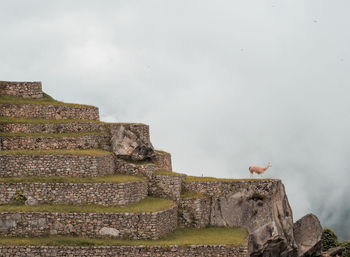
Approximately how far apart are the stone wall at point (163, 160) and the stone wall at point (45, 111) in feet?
21.6

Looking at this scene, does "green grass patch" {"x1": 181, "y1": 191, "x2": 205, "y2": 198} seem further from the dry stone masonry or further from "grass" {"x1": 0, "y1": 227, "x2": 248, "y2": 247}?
"grass" {"x1": 0, "y1": 227, "x2": 248, "y2": 247}

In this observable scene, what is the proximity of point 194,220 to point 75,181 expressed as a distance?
9.94 m

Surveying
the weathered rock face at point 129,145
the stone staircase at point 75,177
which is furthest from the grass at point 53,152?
the weathered rock face at point 129,145

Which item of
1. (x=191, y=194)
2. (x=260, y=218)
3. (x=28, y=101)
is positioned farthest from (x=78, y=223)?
(x=260, y=218)

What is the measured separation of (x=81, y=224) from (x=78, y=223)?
21cm

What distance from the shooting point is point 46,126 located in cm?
4322

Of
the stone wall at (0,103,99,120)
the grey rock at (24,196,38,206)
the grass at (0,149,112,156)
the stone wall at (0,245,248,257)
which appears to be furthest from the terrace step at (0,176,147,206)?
the stone wall at (0,103,99,120)

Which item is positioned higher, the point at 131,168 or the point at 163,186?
the point at 131,168

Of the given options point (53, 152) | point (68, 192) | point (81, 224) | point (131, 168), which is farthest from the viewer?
point (131, 168)

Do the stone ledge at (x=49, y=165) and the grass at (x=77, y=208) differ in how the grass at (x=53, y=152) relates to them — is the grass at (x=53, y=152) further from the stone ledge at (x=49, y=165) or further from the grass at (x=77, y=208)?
the grass at (x=77, y=208)

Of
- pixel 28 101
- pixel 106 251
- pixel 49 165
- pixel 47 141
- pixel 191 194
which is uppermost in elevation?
pixel 28 101

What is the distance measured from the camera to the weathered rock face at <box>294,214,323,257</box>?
47031 millimetres

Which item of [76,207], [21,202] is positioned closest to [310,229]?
[76,207]

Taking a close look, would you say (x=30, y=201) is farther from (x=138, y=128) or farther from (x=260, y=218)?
(x=260, y=218)
